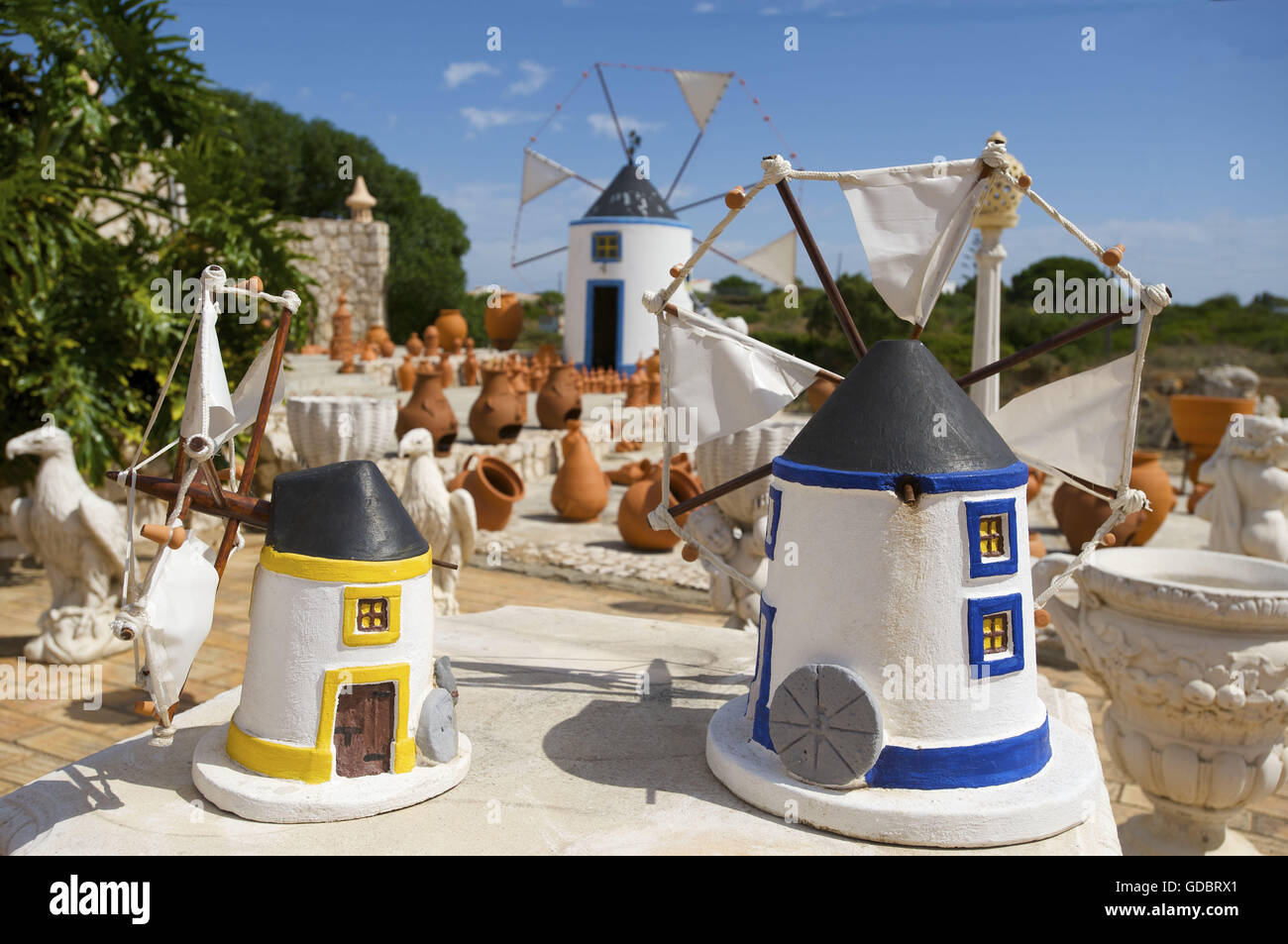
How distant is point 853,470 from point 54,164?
7.29 m

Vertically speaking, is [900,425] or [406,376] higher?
[406,376]

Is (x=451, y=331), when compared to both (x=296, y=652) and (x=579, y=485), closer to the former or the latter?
(x=579, y=485)

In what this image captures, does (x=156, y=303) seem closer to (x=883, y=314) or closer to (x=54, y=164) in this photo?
(x=54, y=164)

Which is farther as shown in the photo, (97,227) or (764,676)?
(97,227)

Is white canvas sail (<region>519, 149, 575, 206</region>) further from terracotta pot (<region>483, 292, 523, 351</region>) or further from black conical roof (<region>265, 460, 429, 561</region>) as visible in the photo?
black conical roof (<region>265, 460, 429, 561</region>)

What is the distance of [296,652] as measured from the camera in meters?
3.56

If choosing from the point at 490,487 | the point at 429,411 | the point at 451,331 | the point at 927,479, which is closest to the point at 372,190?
the point at 451,331

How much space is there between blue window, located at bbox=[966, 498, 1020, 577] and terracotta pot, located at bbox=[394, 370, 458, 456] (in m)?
10.4

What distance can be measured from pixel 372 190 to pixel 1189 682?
32.7m

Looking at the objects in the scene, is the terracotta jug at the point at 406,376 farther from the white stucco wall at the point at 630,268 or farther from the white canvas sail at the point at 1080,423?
the white canvas sail at the point at 1080,423

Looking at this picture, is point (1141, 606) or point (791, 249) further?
point (791, 249)

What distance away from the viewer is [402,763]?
12.1 feet
